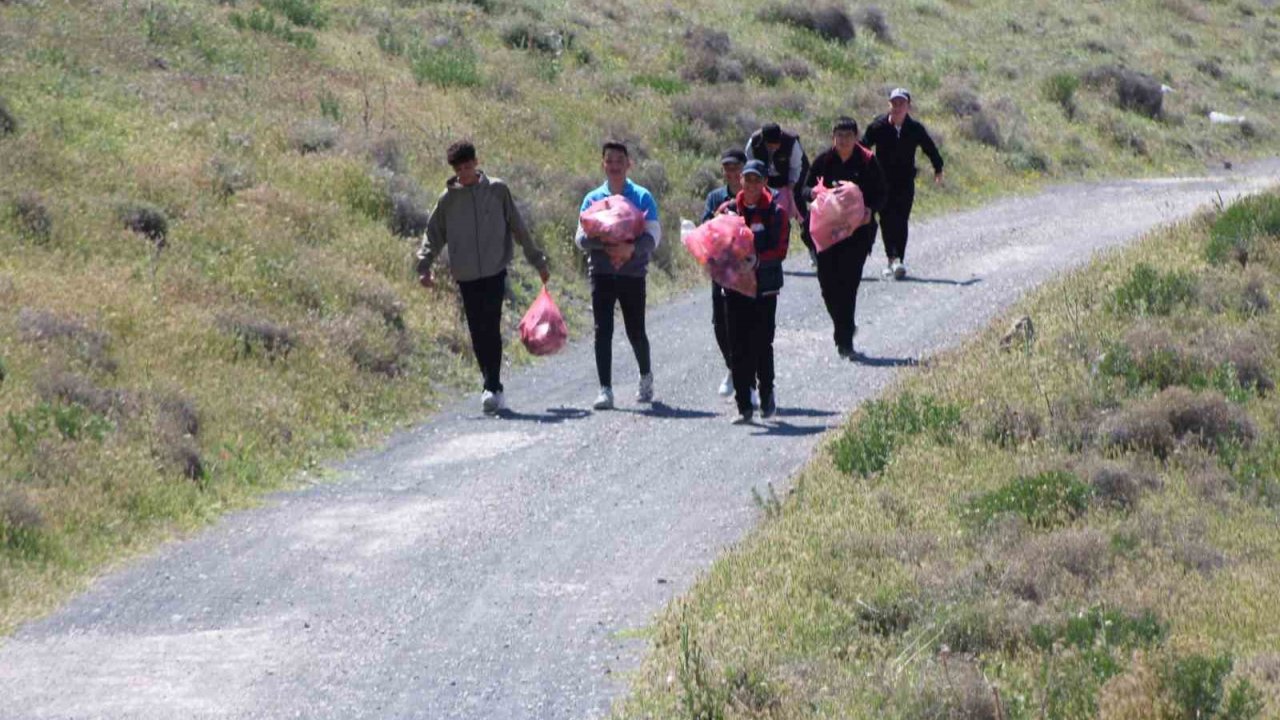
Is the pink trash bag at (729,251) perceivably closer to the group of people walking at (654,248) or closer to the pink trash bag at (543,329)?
the group of people walking at (654,248)

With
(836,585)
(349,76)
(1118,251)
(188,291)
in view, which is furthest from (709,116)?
(836,585)

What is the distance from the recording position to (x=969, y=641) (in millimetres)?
7660

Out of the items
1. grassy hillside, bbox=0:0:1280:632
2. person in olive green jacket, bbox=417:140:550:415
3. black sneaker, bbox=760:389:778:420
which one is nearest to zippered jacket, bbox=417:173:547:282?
person in olive green jacket, bbox=417:140:550:415

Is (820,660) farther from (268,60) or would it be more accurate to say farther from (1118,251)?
(268,60)

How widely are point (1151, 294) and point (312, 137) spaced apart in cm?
882

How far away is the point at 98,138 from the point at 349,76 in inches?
216

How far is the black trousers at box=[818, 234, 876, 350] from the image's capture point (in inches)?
580

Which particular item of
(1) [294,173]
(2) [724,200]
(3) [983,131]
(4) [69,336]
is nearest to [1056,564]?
(2) [724,200]

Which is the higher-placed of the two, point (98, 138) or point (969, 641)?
point (98, 138)

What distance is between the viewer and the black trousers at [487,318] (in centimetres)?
1365

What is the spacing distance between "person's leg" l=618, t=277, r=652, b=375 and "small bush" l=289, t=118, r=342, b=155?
601 cm

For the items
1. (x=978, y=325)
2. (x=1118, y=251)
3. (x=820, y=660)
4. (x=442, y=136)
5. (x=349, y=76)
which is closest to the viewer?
(x=820, y=660)

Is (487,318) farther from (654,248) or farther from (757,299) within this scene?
(757,299)

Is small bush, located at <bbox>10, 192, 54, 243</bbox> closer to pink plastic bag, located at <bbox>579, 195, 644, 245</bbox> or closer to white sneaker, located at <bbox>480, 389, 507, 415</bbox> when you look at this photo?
white sneaker, located at <bbox>480, 389, 507, 415</bbox>
